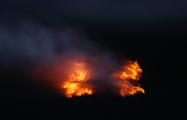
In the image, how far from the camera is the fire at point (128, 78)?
26.8 meters

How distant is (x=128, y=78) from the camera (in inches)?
1106

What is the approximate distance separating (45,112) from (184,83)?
12.3 m

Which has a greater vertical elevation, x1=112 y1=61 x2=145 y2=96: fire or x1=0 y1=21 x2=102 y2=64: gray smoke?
x1=0 y1=21 x2=102 y2=64: gray smoke

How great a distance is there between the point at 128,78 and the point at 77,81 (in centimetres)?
437

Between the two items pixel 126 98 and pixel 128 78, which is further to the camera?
pixel 128 78

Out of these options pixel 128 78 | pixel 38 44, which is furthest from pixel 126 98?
pixel 38 44

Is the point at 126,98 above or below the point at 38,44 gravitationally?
below

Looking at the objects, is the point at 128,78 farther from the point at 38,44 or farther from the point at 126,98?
the point at 38,44

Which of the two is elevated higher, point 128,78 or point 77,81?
point 128,78

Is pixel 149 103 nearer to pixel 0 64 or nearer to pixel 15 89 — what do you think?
pixel 15 89

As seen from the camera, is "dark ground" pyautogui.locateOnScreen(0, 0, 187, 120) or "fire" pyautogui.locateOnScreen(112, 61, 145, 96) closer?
"dark ground" pyautogui.locateOnScreen(0, 0, 187, 120)

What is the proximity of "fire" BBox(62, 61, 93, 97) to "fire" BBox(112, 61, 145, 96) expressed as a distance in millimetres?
2447

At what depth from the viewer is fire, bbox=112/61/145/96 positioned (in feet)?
87.9

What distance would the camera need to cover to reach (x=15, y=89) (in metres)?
27.1
